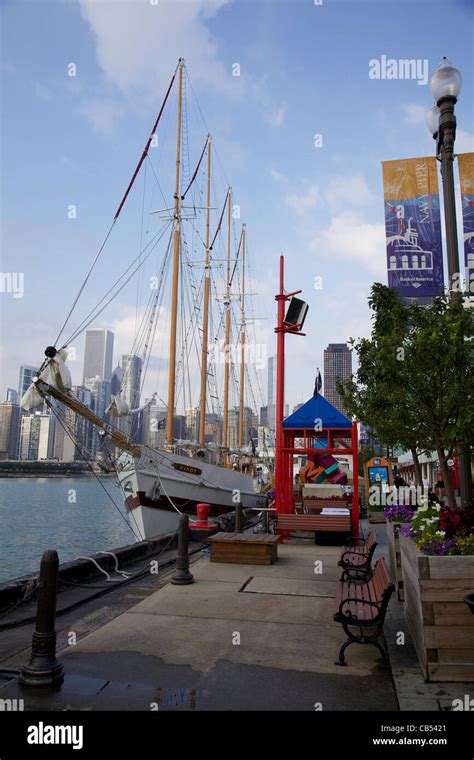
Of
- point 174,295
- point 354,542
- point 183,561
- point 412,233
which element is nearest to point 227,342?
point 174,295

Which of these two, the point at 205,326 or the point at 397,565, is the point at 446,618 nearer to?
the point at 397,565

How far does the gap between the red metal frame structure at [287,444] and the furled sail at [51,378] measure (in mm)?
6259

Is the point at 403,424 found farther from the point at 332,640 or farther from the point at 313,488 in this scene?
the point at 313,488

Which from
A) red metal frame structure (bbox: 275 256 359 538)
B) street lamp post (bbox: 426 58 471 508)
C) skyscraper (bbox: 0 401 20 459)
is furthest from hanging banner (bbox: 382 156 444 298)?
skyscraper (bbox: 0 401 20 459)

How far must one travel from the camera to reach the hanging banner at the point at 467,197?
8484 mm

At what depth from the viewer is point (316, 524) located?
43.6 ft

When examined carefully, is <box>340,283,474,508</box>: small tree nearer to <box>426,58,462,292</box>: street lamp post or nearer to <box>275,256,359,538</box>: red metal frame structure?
<box>426,58,462,292</box>: street lamp post

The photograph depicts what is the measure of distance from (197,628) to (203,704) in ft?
7.18

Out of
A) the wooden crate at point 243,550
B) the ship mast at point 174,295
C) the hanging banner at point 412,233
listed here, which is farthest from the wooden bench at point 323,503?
the ship mast at point 174,295

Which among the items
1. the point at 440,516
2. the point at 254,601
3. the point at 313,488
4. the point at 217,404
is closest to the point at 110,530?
the point at 217,404

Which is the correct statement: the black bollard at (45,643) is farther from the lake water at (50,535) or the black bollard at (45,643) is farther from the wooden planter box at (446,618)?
the lake water at (50,535)

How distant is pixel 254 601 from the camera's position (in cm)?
782

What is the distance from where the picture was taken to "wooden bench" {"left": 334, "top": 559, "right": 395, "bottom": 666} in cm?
532
